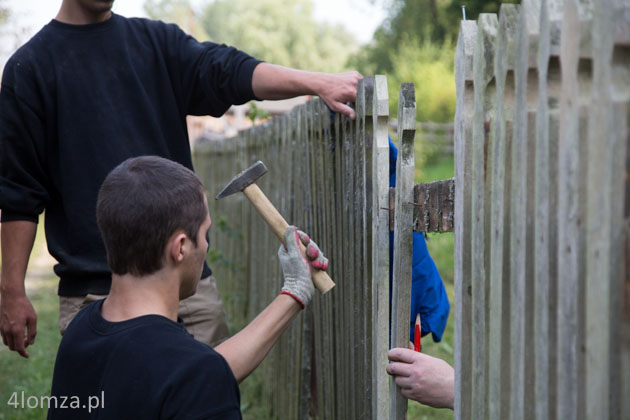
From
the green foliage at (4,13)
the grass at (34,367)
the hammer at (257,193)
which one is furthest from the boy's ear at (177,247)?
the green foliage at (4,13)

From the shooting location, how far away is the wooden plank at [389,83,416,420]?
2.23 m

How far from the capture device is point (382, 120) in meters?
2.37

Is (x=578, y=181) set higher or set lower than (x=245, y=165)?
lower

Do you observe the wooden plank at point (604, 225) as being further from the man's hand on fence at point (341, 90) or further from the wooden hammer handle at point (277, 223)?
the man's hand on fence at point (341, 90)

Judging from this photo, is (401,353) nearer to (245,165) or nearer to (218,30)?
(245,165)

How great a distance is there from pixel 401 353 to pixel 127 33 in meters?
1.94

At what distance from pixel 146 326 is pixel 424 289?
4.27 feet

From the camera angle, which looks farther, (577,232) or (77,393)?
(77,393)

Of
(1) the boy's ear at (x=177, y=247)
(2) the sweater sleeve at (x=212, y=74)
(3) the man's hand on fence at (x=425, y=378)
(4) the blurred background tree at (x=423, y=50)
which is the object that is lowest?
(3) the man's hand on fence at (x=425, y=378)

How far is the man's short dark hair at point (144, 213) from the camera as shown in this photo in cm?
181

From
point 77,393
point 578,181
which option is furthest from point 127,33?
point 578,181

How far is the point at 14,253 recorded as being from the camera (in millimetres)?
2877

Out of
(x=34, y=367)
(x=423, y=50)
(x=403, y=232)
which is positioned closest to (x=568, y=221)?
(x=403, y=232)

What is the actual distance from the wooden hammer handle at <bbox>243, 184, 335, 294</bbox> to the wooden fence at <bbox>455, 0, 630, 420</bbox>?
74cm
